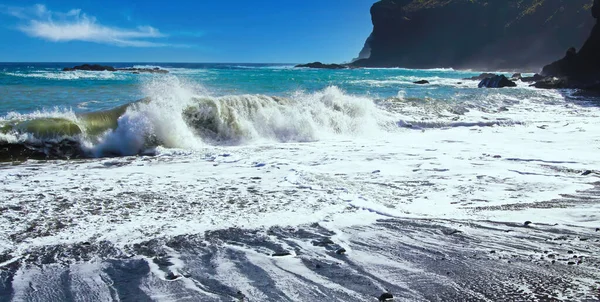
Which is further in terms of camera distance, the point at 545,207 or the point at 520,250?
the point at 545,207

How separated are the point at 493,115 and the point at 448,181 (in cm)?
1032

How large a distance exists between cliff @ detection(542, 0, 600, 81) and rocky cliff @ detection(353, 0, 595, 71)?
54.8 m

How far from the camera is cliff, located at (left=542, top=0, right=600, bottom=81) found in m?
33.4

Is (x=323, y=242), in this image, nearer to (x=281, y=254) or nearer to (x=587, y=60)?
(x=281, y=254)

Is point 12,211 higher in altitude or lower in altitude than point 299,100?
lower

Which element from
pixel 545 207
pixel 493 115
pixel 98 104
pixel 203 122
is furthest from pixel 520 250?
pixel 98 104

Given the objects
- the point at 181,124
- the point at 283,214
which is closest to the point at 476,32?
the point at 181,124

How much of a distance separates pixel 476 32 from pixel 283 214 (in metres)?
122

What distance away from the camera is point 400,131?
467 inches

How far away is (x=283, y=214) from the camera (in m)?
4.44

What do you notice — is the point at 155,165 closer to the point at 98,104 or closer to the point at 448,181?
the point at 448,181

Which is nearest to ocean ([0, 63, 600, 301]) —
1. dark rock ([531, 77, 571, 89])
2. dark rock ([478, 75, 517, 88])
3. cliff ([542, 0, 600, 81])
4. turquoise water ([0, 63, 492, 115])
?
turquoise water ([0, 63, 492, 115])

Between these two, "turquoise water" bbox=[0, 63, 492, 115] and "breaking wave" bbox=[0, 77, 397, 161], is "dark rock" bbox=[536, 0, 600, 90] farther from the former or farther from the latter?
"breaking wave" bbox=[0, 77, 397, 161]

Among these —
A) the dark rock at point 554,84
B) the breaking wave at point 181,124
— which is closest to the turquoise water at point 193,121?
the breaking wave at point 181,124
